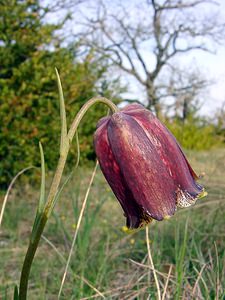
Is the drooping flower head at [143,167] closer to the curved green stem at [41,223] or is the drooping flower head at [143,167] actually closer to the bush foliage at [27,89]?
the curved green stem at [41,223]

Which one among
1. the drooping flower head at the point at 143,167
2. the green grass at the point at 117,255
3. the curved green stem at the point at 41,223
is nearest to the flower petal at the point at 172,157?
the drooping flower head at the point at 143,167

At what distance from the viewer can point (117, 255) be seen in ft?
7.51

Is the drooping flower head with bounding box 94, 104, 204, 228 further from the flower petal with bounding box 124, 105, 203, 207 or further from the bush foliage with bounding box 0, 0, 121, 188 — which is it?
the bush foliage with bounding box 0, 0, 121, 188

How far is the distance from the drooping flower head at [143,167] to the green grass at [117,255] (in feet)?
1.39

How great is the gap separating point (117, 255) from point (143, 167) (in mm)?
1469

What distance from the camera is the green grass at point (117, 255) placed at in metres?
1.52

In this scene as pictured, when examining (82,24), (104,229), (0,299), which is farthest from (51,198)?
(82,24)

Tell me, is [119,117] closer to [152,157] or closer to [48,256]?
[152,157]

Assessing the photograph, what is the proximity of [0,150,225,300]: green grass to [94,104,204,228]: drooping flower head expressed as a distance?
0.42 m

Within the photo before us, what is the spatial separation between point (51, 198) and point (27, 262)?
0.33ft

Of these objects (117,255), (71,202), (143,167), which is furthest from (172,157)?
(71,202)

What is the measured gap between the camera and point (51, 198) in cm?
81

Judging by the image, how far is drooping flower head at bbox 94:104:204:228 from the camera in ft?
2.87

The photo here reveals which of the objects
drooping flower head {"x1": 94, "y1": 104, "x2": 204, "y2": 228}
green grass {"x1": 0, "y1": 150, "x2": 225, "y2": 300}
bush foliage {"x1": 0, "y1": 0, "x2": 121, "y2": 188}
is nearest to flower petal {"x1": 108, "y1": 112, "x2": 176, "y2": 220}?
drooping flower head {"x1": 94, "y1": 104, "x2": 204, "y2": 228}
